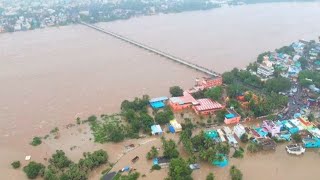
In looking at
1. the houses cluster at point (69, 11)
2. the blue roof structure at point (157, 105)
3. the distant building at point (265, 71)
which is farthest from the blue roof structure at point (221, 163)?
the houses cluster at point (69, 11)

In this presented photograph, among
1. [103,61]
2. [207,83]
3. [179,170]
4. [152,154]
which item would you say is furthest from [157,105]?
[103,61]

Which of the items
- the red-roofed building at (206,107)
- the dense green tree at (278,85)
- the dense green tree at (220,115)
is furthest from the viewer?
the dense green tree at (278,85)

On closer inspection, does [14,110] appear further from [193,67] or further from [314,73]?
[314,73]

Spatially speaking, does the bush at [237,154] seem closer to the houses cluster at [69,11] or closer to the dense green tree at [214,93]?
the dense green tree at [214,93]

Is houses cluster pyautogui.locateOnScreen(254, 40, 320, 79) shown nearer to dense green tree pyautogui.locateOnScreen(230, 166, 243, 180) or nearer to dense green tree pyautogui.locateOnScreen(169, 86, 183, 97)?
dense green tree pyautogui.locateOnScreen(169, 86, 183, 97)

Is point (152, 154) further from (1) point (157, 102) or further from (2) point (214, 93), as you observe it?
(2) point (214, 93)

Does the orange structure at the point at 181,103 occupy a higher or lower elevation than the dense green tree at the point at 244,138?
higher

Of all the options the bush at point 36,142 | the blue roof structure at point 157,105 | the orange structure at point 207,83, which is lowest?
the bush at point 36,142
